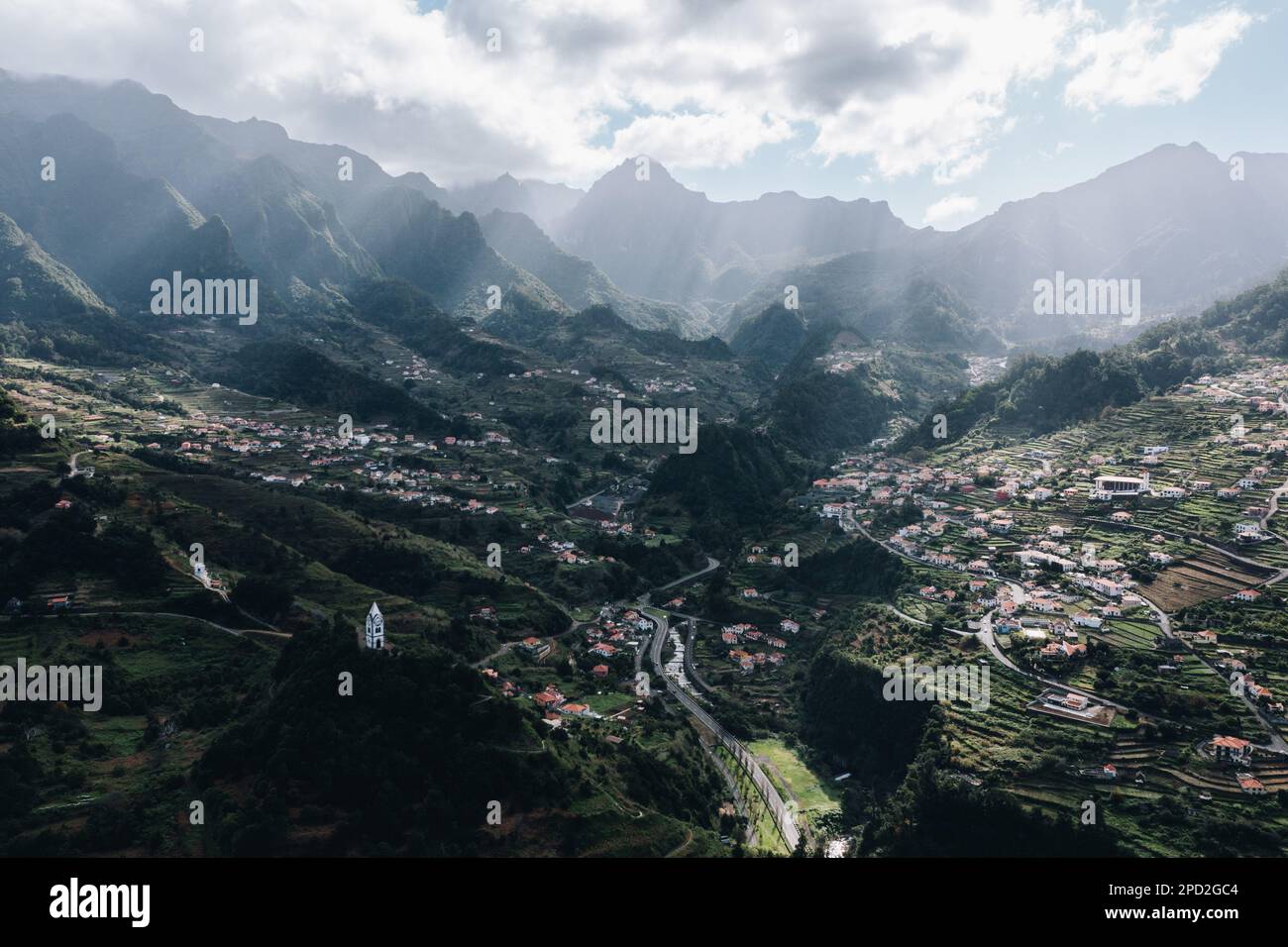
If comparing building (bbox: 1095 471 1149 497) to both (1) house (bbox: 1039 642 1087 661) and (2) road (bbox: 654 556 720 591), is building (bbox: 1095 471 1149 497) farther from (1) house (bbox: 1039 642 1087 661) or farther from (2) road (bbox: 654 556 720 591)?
(2) road (bbox: 654 556 720 591)

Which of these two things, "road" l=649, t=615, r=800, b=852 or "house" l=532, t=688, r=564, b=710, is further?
"house" l=532, t=688, r=564, b=710

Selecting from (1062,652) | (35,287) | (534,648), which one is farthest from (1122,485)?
(35,287)

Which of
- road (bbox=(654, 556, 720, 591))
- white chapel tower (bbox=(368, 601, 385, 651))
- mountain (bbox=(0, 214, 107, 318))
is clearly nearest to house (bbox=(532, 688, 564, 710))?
white chapel tower (bbox=(368, 601, 385, 651))

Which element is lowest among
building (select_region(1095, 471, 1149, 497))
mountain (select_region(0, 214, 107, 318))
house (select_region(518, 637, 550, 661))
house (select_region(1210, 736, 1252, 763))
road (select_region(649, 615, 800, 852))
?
road (select_region(649, 615, 800, 852))

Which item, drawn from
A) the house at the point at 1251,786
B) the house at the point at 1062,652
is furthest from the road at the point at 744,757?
the house at the point at 1251,786

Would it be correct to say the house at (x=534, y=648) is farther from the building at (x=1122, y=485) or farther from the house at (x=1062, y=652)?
the building at (x=1122, y=485)
